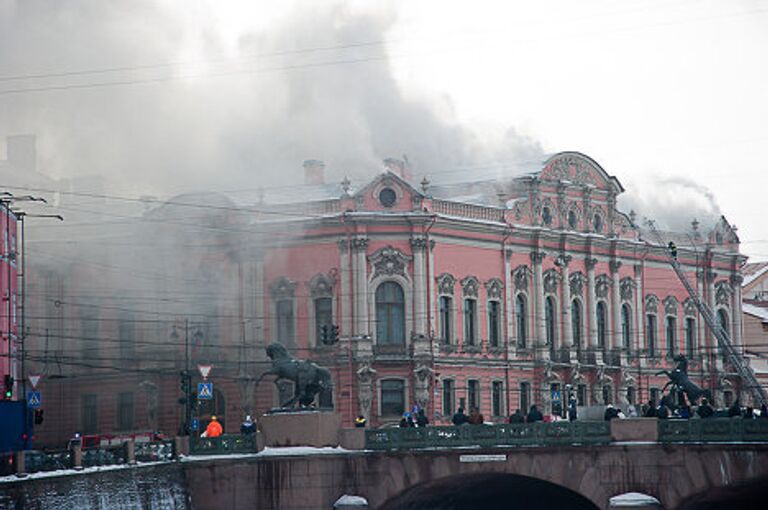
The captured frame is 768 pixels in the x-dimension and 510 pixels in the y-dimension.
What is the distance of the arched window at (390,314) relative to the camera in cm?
7019

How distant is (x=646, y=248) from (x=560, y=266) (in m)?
7.87

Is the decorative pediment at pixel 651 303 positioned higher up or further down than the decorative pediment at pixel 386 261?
further down

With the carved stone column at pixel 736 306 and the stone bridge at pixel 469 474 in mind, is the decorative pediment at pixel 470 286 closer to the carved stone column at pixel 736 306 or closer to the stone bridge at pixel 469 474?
the stone bridge at pixel 469 474

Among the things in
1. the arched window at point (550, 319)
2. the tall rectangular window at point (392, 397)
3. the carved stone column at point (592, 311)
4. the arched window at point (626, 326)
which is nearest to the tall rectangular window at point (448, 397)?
the tall rectangular window at point (392, 397)

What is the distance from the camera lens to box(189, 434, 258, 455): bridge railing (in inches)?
1935

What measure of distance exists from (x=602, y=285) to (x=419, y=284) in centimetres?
1500

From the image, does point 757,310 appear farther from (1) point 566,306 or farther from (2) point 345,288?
(2) point 345,288

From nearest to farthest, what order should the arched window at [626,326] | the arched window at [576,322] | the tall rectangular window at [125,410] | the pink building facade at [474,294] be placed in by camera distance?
1. the pink building facade at [474,294]
2. the tall rectangular window at [125,410]
3. the arched window at [576,322]
4. the arched window at [626,326]

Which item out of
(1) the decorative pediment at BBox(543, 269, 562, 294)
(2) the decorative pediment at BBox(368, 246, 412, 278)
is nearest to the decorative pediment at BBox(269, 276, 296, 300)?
(2) the decorative pediment at BBox(368, 246, 412, 278)

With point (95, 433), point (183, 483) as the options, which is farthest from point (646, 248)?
point (183, 483)

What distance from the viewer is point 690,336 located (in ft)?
290

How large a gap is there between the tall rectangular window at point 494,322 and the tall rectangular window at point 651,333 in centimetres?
1306

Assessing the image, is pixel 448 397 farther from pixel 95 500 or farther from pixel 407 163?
pixel 95 500

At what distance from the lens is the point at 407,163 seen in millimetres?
79188
